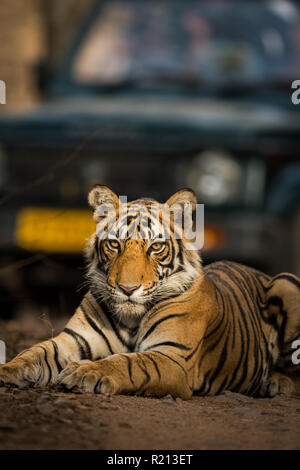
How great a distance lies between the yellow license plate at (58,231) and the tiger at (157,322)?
1.26 metres

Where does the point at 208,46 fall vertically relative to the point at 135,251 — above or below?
above

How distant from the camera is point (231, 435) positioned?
287 centimetres

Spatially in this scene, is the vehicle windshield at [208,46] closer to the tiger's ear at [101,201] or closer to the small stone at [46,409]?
the tiger's ear at [101,201]

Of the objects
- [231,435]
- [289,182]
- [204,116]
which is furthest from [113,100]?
[231,435]

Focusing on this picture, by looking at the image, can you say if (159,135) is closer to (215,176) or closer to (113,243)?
(215,176)

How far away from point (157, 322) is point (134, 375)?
208 millimetres

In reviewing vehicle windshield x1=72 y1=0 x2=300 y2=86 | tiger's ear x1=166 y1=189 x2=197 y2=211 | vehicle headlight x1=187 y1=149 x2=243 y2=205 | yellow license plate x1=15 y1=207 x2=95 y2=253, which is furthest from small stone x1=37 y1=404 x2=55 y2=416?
vehicle windshield x1=72 y1=0 x2=300 y2=86

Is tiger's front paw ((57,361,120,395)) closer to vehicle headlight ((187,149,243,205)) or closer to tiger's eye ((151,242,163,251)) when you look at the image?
tiger's eye ((151,242,163,251))

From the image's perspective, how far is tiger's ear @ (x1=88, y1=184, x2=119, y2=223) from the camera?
2984mm

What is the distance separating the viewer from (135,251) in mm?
2953

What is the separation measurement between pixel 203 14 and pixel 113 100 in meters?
0.99

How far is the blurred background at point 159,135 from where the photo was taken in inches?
215

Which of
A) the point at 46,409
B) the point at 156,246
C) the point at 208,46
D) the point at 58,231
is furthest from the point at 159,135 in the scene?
the point at 46,409
